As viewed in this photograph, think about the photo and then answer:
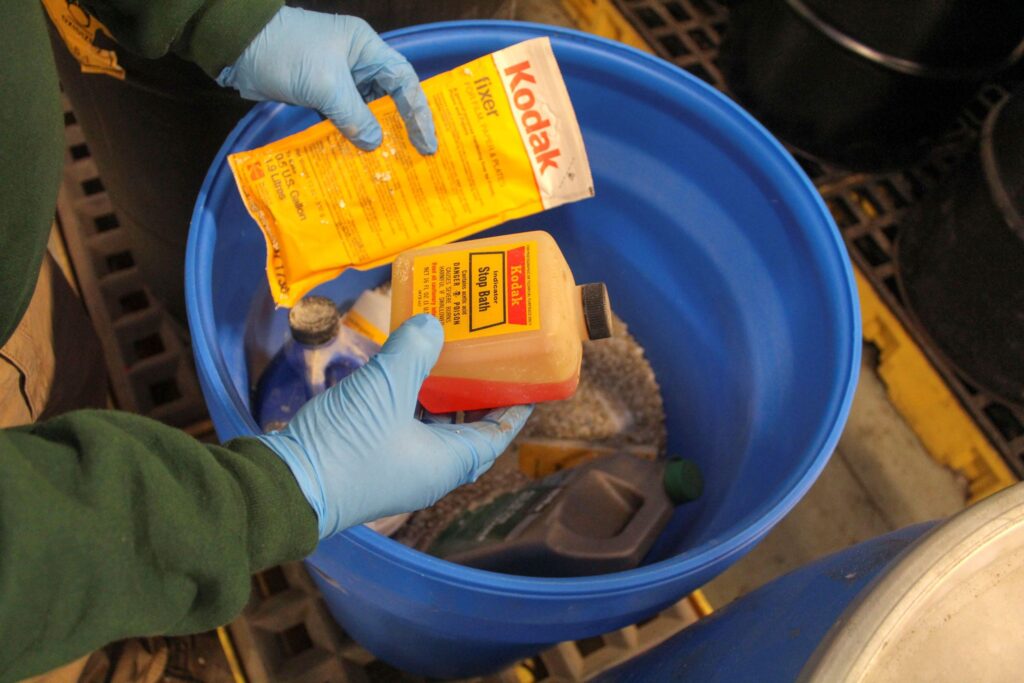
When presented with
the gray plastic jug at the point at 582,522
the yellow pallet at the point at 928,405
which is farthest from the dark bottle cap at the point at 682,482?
the yellow pallet at the point at 928,405

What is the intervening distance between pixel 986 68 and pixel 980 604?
2.89 feet

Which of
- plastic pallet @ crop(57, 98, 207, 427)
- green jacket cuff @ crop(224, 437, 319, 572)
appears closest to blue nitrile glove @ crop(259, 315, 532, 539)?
green jacket cuff @ crop(224, 437, 319, 572)

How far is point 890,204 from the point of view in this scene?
46.1 inches

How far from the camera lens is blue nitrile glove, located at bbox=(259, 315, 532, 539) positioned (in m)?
0.49

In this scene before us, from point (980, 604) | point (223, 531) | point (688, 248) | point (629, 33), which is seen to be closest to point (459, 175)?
point (688, 248)

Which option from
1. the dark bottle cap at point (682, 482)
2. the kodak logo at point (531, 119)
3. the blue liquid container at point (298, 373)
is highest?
the kodak logo at point (531, 119)

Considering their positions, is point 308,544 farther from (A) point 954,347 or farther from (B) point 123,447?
(A) point 954,347

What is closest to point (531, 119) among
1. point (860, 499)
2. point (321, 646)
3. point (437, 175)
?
point (437, 175)

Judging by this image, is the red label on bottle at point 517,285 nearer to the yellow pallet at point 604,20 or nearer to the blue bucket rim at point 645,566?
the blue bucket rim at point 645,566

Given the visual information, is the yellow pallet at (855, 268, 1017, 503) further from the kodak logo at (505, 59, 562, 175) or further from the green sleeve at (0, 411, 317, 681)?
the green sleeve at (0, 411, 317, 681)

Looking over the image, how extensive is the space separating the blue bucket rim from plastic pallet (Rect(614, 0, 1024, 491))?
0.51m

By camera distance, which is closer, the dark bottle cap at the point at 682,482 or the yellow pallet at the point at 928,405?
the dark bottle cap at the point at 682,482

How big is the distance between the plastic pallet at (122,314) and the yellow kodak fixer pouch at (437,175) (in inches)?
16.3

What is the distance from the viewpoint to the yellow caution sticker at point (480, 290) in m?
0.51
